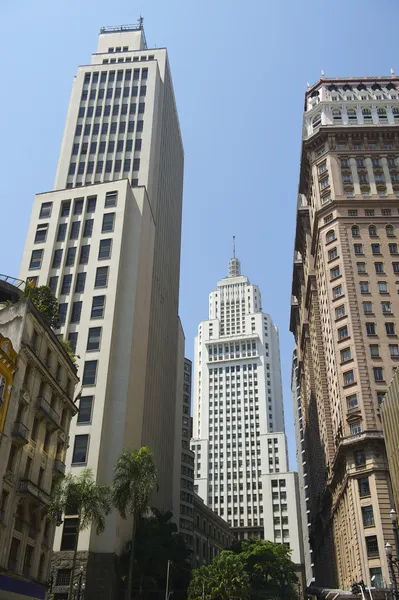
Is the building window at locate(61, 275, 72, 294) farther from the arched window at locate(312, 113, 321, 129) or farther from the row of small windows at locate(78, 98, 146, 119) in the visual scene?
the arched window at locate(312, 113, 321, 129)

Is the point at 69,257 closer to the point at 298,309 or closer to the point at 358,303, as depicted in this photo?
the point at 358,303

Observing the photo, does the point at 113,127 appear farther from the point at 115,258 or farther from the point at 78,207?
the point at 115,258

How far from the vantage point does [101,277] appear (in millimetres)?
83062

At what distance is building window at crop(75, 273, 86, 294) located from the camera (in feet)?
273

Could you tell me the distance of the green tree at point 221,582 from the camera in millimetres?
71500

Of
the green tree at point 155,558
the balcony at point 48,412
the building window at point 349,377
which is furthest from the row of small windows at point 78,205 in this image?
the balcony at point 48,412

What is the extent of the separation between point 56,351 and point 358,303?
4818 cm

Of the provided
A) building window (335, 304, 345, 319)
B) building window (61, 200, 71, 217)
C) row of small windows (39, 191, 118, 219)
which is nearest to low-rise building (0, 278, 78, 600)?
row of small windows (39, 191, 118, 219)

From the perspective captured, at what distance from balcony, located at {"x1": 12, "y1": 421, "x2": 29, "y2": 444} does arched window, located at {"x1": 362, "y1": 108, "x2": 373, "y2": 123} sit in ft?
289

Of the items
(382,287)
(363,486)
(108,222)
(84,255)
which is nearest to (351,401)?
(363,486)

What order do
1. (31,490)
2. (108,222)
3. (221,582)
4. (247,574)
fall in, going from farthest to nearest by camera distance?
(108,222) < (247,574) < (221,582) < (31,490)

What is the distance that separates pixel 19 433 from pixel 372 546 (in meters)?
45.3

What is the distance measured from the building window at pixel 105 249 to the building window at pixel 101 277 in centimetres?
210

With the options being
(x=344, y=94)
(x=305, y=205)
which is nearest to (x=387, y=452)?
(x=305, y=205)
